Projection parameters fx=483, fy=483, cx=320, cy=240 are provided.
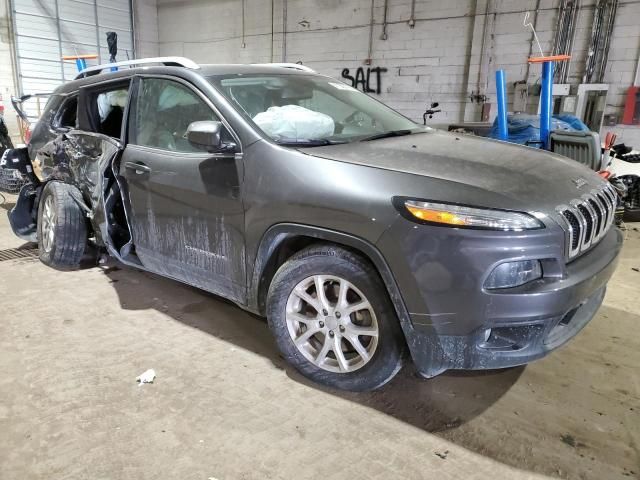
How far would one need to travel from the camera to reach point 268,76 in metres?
2.95

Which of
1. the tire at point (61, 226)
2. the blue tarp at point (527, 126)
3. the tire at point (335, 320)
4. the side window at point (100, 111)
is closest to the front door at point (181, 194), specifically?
the tire at point (335, 320)

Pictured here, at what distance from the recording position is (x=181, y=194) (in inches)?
106

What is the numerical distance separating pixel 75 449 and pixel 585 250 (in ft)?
7.46

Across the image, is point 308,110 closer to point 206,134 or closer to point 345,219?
point 206,134

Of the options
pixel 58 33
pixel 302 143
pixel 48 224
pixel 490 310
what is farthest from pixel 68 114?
pixel 58 33

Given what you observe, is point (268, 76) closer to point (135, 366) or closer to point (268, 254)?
point (268, 254)

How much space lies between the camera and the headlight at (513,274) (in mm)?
1814

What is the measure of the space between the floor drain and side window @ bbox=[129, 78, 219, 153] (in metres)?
2.05

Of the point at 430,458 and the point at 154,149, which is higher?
Result: the point at 154,149

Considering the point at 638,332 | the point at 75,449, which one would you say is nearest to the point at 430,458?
the point at 75,449

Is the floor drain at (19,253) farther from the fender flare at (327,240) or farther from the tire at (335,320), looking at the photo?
the tire at (335,320)

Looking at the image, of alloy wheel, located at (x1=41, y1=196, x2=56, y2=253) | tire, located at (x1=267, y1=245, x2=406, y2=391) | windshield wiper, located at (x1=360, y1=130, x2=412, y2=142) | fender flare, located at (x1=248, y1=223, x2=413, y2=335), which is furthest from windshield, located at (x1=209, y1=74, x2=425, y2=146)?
alloy wheel, located at (x1=41, y1=196, x2=56, y2=253)

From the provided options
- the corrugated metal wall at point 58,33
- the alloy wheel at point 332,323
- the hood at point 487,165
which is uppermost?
the corrugated metal wall at point 58,33

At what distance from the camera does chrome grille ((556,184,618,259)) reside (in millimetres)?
1934
